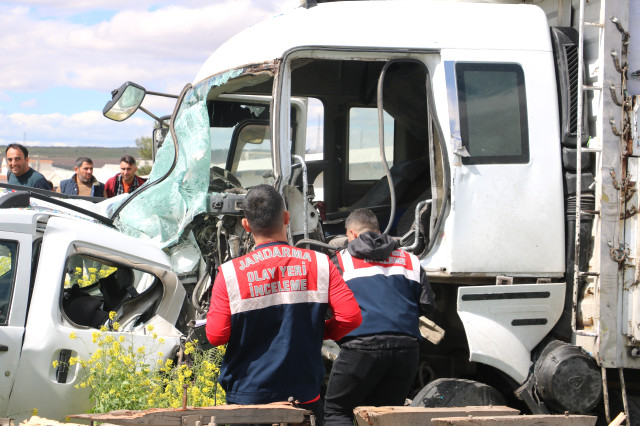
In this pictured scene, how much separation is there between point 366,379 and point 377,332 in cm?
25

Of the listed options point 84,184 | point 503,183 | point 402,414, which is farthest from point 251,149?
point 402,414

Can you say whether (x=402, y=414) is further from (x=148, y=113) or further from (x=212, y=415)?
A: (x=148, y=113)

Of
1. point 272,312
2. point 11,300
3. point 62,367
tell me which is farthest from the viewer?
point 62,367

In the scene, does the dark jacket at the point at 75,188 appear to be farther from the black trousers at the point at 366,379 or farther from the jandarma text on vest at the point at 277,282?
the jandarma text on vest at the point at 277,282

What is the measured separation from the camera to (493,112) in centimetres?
514

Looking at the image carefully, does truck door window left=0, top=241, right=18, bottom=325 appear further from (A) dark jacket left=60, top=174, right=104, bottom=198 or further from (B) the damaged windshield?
(A) dark jacket left=60, top=174, right=104, bottom=198

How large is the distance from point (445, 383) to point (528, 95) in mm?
1878

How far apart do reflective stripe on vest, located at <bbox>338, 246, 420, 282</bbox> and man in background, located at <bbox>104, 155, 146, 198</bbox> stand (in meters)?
4.98

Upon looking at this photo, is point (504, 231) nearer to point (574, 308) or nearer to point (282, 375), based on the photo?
point (574, 308)

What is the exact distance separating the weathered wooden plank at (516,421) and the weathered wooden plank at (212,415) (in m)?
0.53

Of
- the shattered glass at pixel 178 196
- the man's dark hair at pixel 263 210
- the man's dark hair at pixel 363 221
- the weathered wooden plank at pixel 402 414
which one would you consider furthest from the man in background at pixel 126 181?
the weathered wooden plank at pixel 402 414

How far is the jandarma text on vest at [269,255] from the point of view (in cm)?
321

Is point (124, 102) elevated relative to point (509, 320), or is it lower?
elevated

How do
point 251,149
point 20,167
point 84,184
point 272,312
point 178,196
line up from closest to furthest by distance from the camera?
point 272,312
point 178,196
point 251,149
point 20,167
point 84,184
